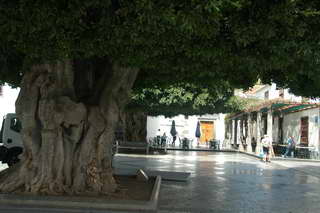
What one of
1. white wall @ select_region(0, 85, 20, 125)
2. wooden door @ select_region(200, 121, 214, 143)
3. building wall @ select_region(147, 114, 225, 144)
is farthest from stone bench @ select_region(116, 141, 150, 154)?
wooden door @ select_region(200, 121, 214, 143)

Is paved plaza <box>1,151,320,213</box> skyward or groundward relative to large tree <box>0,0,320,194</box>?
groundward

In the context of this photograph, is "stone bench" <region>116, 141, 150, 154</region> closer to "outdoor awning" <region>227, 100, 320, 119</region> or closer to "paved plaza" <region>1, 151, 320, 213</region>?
"outdoor awning" <region>227, 100, 320, 119</region>

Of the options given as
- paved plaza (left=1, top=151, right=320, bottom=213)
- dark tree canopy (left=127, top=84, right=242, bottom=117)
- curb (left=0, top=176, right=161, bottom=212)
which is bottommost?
paved plaza (left=1, top=151, right=320, bottom=213)

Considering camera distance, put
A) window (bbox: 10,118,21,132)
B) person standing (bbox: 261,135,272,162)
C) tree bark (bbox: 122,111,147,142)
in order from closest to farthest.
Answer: window (bbox: 10,118,21,132) → person standing (bbox: 261,135,272,162) → tree bark (bbox: 122,111,147,142)

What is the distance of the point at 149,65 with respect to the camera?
7762 millimetres

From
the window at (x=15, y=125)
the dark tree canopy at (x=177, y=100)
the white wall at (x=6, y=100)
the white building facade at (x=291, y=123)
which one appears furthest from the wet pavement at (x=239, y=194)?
the white wall at (x=6, y=100)

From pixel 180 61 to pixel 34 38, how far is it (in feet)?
7.89

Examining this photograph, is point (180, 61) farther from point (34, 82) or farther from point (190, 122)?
point (190, 122)

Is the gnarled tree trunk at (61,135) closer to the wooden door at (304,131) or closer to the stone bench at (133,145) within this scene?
the stone bench at (133,145)

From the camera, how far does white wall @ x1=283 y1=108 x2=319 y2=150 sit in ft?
84.1

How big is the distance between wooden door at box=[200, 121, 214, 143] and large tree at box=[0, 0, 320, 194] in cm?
3710

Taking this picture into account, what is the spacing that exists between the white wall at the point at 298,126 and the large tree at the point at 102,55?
16.3 metres

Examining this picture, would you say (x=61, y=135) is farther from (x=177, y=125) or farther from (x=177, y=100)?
(x=177, y=125)

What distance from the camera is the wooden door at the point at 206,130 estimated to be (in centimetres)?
4753
